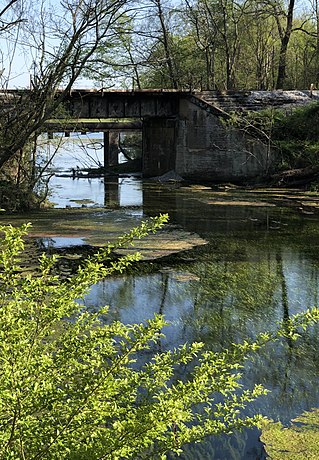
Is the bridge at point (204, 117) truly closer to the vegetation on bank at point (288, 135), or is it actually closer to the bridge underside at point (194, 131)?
the bridge underside at point (194, 131)

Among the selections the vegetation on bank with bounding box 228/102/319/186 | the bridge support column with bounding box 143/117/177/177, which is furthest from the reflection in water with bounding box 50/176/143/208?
the vegetation on bank with bounding box 228/102/319/186

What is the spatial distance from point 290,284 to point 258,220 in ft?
18.7

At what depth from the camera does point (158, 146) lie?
83.3 feet

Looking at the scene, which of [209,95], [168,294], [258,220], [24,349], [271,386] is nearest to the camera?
[24,349]

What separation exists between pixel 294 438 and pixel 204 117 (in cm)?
1941

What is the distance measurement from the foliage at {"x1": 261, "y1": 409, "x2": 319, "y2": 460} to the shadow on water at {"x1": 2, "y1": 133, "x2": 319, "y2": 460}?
0.26 ft

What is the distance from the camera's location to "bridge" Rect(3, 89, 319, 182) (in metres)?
21.6

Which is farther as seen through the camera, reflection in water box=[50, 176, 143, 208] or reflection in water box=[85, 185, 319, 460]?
reflection in water box=[50, 176, 143, 208]

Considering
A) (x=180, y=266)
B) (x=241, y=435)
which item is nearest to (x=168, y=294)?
(x=180, y=266)

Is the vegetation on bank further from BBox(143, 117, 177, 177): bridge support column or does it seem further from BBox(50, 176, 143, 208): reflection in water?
BBox(50, 176, 143, 208): reflection in water

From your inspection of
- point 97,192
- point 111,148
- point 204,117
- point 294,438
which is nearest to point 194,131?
point 204,117

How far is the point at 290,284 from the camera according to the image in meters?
7.65

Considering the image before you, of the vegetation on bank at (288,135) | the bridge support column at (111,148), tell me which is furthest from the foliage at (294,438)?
the bridge support column at (111,148)

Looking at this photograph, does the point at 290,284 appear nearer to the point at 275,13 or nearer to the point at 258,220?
the point at 258,220
